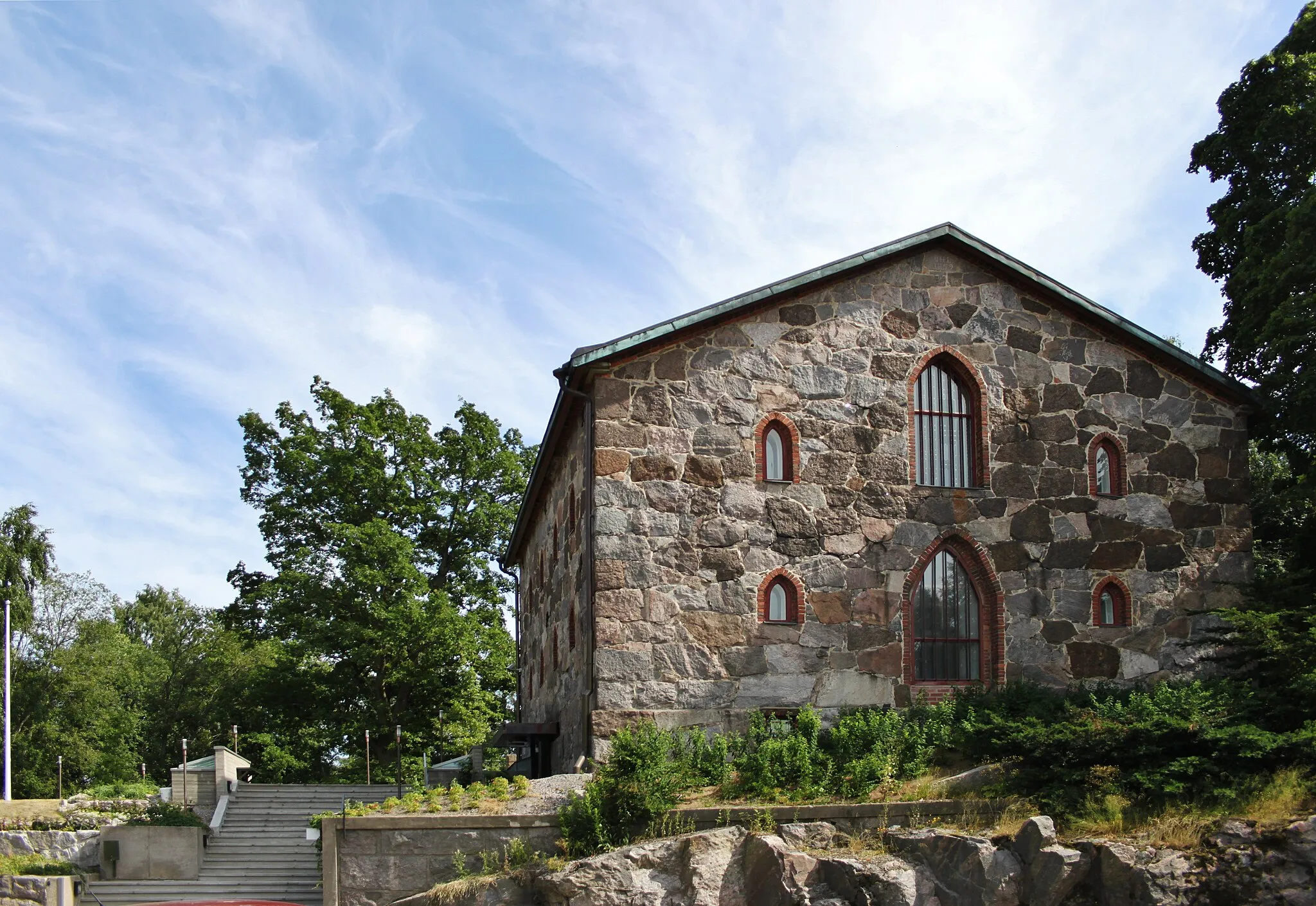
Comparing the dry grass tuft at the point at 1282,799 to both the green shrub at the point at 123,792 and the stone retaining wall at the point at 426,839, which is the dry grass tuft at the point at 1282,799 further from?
the green shrub at the point at 123,792

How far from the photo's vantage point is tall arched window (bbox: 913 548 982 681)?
64.7 feet

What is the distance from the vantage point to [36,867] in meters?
27.2

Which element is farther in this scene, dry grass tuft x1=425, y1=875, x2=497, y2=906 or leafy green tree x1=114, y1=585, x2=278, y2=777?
leafy green tree x1=114, y1=585, x2=278, y2=777

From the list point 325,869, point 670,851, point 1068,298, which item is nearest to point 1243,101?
point 1068,298

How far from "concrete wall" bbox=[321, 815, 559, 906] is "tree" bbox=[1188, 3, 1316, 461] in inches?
560

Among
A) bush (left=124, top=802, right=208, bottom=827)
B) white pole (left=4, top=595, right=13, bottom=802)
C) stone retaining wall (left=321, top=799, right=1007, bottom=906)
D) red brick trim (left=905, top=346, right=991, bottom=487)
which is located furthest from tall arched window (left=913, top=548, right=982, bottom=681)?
white pole (left=4, top=595, right=13, bottom=802)

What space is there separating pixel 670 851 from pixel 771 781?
1.74 m

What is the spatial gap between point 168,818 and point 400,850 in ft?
48.2

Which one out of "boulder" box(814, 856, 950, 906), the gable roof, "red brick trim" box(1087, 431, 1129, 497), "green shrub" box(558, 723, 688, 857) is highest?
the gable roof

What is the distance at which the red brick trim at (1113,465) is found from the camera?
2089 cm

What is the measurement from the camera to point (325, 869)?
1561 cm

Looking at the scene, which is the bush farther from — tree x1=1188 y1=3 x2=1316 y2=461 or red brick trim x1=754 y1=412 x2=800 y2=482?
tree x1=1188 y1=3 x2=1316 y2=461

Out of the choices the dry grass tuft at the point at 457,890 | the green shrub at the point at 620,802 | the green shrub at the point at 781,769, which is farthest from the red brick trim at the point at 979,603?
the dry grass tuft at the point at 457,890

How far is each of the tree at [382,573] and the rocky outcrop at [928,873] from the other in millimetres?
22190
